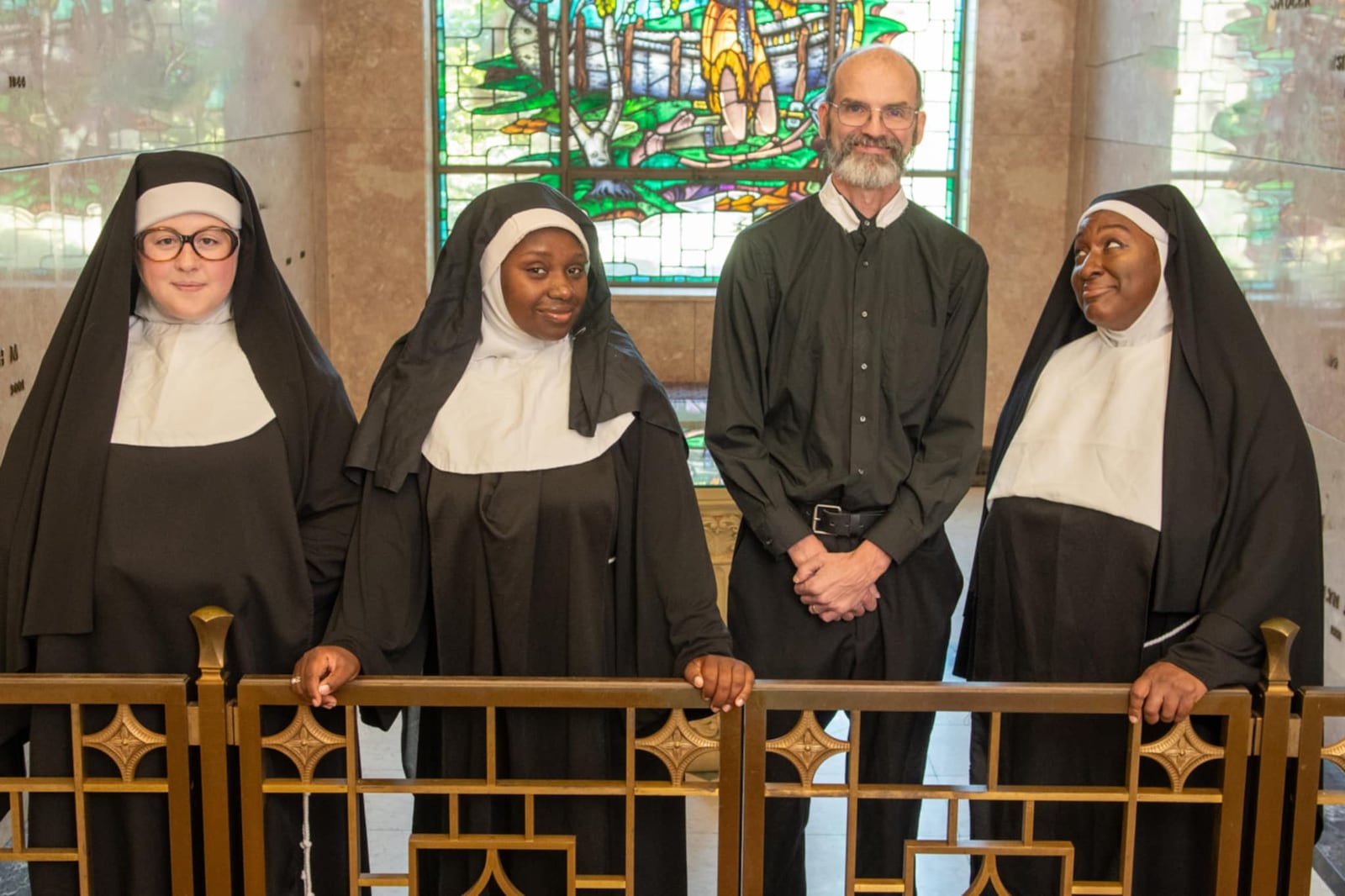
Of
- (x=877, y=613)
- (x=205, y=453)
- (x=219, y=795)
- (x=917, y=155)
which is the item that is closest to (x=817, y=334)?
(x=877, y=613)

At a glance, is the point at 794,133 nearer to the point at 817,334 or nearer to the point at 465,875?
the point at 817,334

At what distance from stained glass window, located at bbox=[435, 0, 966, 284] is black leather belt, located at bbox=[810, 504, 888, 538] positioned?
6127 millimetres

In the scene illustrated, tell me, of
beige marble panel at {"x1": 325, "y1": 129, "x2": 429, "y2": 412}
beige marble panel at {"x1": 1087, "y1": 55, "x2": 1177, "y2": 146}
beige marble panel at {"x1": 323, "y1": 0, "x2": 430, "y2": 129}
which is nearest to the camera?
beige marble panel at {"x1": 1087, "y1": 55, "x2": 1177, "y2": 146}

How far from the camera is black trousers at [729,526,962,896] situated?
3.22m

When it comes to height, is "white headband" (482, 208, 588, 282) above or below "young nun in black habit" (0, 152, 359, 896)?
above


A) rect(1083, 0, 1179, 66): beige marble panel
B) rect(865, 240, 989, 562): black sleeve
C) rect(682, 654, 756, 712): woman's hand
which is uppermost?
rect(1083, 0, 1179, 66): beige marble panel

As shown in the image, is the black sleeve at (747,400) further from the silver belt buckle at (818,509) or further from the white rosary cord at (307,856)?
the white rosary cord at (307,856)

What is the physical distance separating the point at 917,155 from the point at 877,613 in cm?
639

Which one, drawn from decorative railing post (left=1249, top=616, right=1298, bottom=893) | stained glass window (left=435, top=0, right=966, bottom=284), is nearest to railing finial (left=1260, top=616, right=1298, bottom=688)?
decorative railing post (left=1249, top=616, right=1298, bottom=893)

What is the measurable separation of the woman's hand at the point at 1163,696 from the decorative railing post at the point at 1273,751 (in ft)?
0.37

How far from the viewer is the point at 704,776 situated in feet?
16.2

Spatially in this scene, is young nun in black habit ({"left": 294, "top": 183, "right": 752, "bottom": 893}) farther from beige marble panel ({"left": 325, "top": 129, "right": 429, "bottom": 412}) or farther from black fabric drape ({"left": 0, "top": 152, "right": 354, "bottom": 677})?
beige marble panel ({"left": 325, "top": 129, "right": 429, "bottom": 412})

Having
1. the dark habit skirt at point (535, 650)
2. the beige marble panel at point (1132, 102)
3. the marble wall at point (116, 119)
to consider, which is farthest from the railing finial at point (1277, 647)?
the beige marble panel at point (1132, 102)

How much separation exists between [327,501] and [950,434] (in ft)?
4.20
